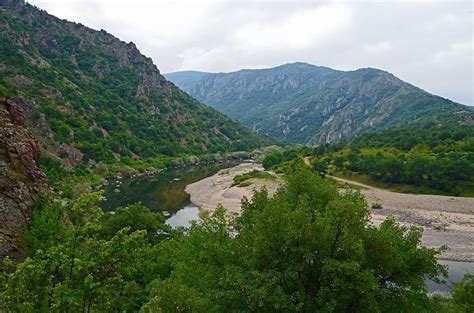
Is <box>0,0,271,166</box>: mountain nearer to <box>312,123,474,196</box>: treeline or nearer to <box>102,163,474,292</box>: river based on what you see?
<box>102,163,474,292</box>: river

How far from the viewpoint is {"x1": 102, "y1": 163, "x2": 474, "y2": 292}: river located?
6644cm

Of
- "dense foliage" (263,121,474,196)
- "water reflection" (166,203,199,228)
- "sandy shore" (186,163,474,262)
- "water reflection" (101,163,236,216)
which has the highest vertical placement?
"dense foliage" (263,121,474,196)

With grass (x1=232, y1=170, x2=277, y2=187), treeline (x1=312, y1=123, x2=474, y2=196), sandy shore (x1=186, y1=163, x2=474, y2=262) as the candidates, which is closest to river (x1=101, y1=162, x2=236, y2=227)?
sandy shore (x1=186, y1=163, x2=474, y2=262)

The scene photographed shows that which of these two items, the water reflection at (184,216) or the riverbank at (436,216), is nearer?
the riverbank at (436,216)

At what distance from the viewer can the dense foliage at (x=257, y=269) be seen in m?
12.9

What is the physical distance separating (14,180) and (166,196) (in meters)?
64.8

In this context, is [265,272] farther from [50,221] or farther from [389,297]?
[50,221]

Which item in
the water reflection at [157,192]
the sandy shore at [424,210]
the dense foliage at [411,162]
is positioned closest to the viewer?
the sandy shore at [424,210]

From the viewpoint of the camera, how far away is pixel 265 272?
16641mm

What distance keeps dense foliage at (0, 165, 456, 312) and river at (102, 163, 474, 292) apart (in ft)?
90.1

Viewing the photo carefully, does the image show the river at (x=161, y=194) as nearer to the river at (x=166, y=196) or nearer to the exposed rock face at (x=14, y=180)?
the river at (x=166, y=196)

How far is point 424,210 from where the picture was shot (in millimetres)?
70125

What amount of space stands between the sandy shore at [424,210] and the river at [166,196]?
9.02 feet

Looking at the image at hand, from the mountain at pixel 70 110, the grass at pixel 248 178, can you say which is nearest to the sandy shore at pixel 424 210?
the grass at pixel 248 178
